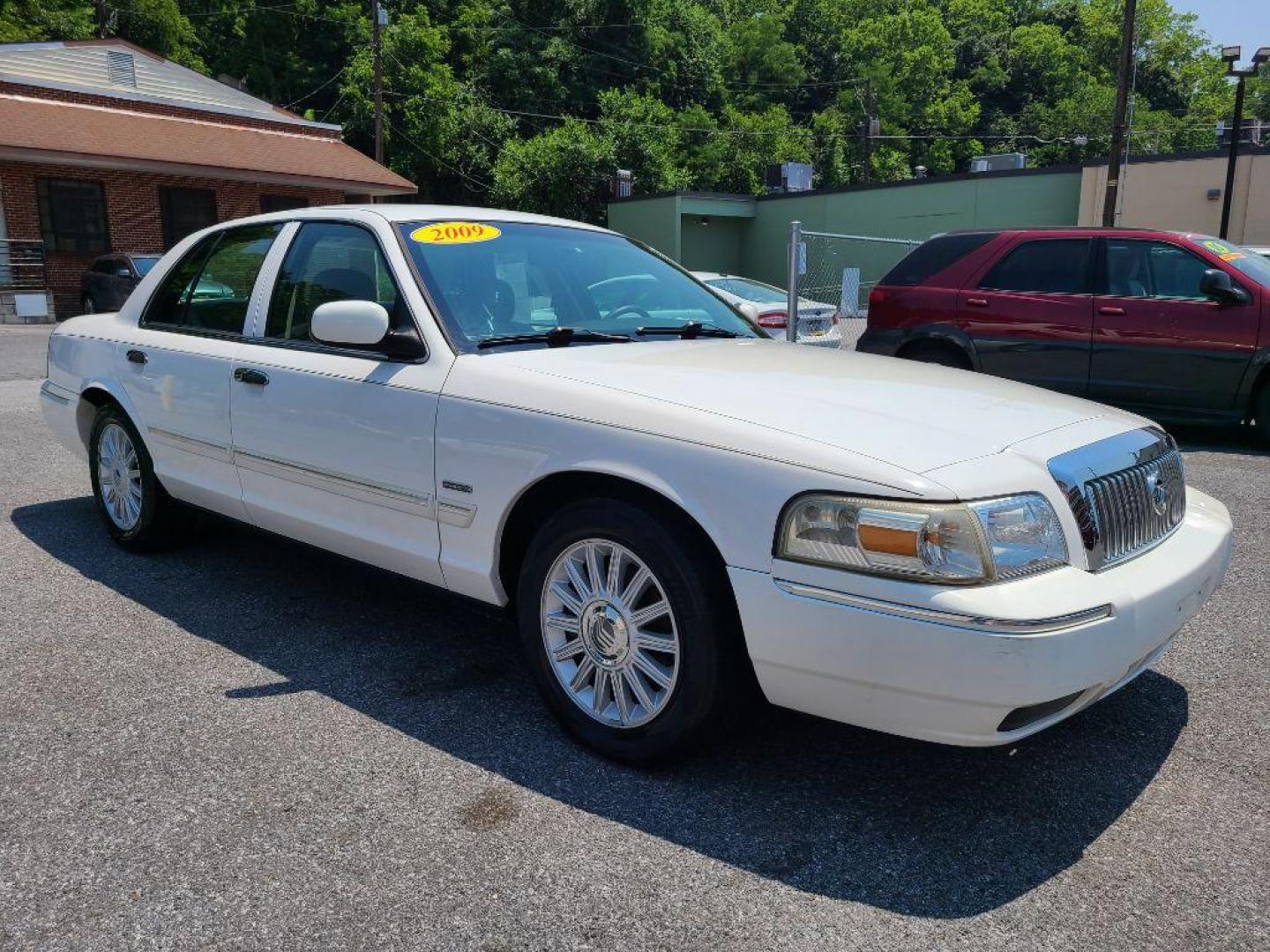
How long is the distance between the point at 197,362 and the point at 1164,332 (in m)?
6.92

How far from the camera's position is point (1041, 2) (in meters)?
87.1

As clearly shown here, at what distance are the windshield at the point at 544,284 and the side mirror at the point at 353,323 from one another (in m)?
0.25

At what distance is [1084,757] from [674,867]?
136 centimetres

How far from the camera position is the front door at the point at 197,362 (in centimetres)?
424

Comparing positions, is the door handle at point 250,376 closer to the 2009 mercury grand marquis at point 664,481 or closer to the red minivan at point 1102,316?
the 2009 mercury grand marquis at point 664,481

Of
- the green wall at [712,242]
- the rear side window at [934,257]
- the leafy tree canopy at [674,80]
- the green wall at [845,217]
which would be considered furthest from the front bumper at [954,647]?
the leafy tree canopy at [674,80]

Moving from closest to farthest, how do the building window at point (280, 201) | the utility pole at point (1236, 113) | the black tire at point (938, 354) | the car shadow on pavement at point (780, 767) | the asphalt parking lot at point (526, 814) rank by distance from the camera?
the asphalt parking lot at point (526, 814)
the car shadow on pavement at point (780, 767)
the black tire at point (938, 354)
the utility pole at point (1236, 113)
the building window at point (280, 201)

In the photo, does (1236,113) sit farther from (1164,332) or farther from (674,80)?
(674,80)

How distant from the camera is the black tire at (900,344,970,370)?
880 centimetres

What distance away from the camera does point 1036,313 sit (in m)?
8.38

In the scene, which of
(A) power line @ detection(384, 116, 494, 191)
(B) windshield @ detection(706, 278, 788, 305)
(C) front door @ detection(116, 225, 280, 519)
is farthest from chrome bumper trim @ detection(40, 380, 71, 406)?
(A) power line @ detection(384, 116, 494, 191)

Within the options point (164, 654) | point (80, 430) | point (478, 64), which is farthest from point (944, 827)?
point (478, 64)

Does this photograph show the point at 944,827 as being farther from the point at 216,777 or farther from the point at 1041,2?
the point at 1041,2

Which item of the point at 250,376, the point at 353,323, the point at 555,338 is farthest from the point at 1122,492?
the point at 250,376
